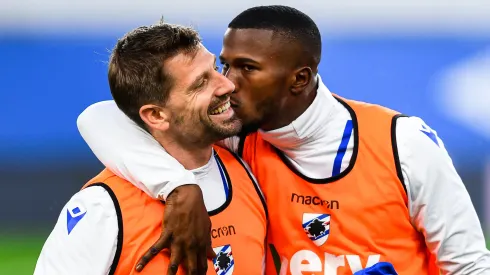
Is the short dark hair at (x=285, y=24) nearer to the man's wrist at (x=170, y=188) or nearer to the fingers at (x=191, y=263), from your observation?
the man's wrist at (x=170, y=188)

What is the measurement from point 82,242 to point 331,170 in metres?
0.91

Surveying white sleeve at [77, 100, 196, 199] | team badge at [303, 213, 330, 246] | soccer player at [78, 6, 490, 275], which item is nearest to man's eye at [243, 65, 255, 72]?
soccer player at [78, 6, 490, 275]

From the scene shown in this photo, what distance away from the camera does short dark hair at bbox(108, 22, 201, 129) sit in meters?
2.88

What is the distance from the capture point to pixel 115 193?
2758 millimetres

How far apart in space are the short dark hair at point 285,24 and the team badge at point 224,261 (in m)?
0.78

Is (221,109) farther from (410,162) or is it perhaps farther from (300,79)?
(410,162)

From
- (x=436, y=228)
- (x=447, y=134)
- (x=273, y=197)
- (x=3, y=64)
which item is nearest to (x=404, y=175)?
(x=436, y=228)

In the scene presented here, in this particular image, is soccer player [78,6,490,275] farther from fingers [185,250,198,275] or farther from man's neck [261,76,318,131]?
fingers [185,250,198,275]

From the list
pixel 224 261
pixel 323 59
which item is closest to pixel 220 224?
pixel 224 261

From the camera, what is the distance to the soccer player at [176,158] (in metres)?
2.71

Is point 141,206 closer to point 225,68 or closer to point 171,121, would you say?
point 171,121

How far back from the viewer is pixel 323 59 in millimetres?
7012

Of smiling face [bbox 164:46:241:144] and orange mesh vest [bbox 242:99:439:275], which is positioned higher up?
smiling face [bbox 164:46:241:144]

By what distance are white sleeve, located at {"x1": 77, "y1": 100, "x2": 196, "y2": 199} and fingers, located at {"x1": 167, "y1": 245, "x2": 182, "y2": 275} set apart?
16 cm
